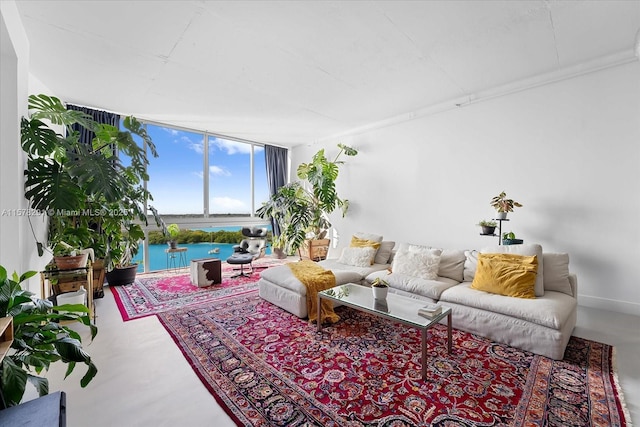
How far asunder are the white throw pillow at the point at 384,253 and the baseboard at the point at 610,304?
7.42 feet

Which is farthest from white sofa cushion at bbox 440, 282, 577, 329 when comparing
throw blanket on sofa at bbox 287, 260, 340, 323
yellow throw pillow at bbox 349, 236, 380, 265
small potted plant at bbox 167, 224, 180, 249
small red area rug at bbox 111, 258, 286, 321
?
small potted plant at bbox 167, 224, 180, 249

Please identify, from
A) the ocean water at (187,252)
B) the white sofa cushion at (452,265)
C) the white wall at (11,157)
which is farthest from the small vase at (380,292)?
the ocean water at (187,252)

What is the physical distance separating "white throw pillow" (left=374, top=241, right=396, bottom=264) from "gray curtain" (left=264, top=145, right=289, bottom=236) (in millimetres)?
3509

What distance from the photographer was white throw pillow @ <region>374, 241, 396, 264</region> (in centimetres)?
401

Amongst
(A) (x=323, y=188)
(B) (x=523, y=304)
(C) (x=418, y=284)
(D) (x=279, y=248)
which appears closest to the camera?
(B) (x=523, y=304)

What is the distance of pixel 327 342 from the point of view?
2.48 metres

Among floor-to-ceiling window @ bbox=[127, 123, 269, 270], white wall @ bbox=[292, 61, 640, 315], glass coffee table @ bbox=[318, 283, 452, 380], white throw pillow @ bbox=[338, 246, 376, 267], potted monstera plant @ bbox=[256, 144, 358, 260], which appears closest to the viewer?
glass coffee table @ bbox=[318, 283, 452, 380]

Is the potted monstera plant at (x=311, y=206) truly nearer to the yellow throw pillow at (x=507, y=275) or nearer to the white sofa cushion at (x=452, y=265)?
the white sofa cushion at (x=452, y=265)

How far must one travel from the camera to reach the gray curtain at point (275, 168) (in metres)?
6.88

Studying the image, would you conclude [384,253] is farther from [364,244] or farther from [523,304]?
[523,304]

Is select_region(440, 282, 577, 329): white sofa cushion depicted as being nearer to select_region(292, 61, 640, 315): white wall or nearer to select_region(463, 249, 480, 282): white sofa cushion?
select_region(463, 249, 480, 282): white sofa cushion

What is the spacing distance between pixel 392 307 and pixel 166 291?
3.24 m

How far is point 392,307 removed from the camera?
2.41 metres

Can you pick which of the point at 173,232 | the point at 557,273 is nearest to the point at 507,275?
the point at 557,273
